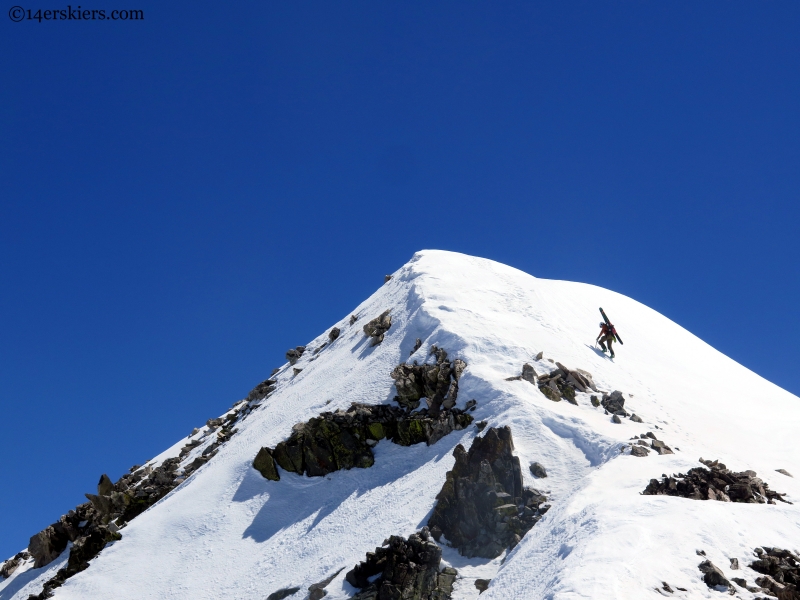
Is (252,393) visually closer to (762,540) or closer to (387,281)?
(387,281)

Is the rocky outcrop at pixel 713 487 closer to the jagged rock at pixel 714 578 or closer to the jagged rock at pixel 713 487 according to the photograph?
the jagged rock at pixel 713 487

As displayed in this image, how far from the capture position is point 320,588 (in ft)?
65.9

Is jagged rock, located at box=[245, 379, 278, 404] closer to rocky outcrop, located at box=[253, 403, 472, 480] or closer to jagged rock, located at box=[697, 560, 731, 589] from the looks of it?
rocky outcrop, located at box=[253, 403, 472, 480]

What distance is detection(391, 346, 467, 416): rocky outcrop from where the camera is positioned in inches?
1080

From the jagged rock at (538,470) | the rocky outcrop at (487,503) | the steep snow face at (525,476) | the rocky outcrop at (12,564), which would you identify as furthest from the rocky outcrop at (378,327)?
the rocky outcrop at (12,564)

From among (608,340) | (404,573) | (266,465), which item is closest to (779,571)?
(404,573)

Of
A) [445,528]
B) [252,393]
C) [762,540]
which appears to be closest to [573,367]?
[445,528]

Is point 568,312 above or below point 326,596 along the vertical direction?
above

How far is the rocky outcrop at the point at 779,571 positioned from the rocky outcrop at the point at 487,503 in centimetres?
678

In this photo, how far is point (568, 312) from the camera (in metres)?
41.3

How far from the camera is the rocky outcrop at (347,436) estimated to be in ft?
86.8

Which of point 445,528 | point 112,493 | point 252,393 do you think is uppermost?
point 252,393

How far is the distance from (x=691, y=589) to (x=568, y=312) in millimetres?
29870

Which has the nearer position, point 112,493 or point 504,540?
point 504,540
